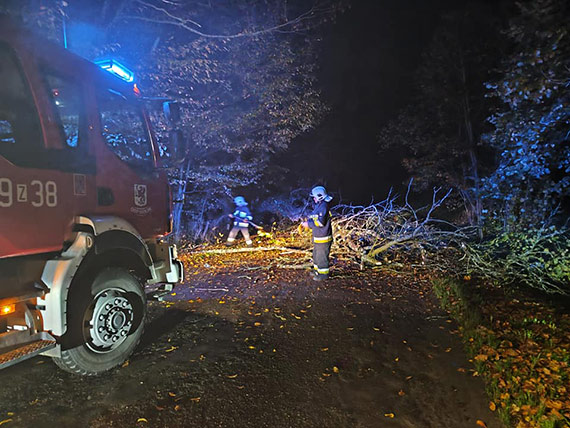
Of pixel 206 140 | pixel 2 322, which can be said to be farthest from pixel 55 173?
pixel 206 140

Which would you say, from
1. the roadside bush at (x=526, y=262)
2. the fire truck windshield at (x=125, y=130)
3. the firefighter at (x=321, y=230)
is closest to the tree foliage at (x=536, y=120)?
the roadside bush at (x=526, y=262)

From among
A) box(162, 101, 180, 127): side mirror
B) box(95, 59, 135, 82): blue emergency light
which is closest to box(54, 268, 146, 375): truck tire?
box(162, 101, 180, 127): side mirror

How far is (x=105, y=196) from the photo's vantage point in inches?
Result: 133

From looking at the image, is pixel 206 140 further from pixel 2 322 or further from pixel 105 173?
pixel 2 322

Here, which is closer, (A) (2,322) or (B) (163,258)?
(A) (2,322)

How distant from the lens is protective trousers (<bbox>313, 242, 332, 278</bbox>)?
6.45m

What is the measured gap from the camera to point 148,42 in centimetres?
810

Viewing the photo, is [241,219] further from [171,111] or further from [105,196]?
[105,196]

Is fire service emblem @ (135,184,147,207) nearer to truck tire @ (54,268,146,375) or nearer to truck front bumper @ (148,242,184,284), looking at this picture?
truck front bumper @ (148,242,184,284)

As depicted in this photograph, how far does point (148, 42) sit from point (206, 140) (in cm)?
297

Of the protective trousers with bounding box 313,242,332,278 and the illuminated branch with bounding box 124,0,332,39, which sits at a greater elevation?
the illuminated branch with bounding box 124,0,332,39

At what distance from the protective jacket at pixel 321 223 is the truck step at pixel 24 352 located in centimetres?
437

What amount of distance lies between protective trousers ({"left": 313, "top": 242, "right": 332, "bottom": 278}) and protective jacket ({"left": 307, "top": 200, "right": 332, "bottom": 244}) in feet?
0.35

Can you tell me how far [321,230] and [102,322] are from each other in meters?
3.96
